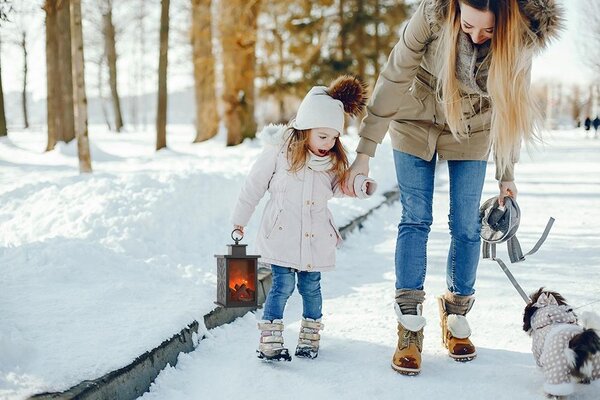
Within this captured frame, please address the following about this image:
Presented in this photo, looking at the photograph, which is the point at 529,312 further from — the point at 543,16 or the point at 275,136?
the point at 275,136

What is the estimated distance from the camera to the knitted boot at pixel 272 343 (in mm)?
3334

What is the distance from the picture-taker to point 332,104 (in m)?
3.33

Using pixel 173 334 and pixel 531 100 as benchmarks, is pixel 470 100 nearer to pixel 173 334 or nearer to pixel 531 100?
pixel 531 100

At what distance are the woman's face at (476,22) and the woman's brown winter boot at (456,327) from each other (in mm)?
1369

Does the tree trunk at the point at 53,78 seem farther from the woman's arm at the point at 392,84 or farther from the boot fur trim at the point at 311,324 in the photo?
the woman's arm at the point at 392,84

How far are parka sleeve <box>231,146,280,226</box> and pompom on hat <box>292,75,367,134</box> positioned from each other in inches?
8.6

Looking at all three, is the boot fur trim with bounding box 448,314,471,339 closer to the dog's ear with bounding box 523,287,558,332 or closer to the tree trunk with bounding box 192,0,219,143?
the dog's ear with bounding box 523,287,558,332

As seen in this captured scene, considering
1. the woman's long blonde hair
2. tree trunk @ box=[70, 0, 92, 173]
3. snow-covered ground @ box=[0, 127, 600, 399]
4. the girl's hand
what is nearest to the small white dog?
snow-covered ground @ box=[0, 127, 600, 399]

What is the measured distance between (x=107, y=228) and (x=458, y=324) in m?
2.85

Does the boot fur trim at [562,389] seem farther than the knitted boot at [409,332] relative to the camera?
No

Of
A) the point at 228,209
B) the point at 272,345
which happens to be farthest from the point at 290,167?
the point at 228,209

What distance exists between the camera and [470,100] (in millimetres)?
3209

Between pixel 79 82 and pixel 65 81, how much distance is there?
7515 mm

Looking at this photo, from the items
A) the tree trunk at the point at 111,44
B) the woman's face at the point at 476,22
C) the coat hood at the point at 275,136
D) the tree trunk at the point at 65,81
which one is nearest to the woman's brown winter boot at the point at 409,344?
the coat hood at the point at 275,136
